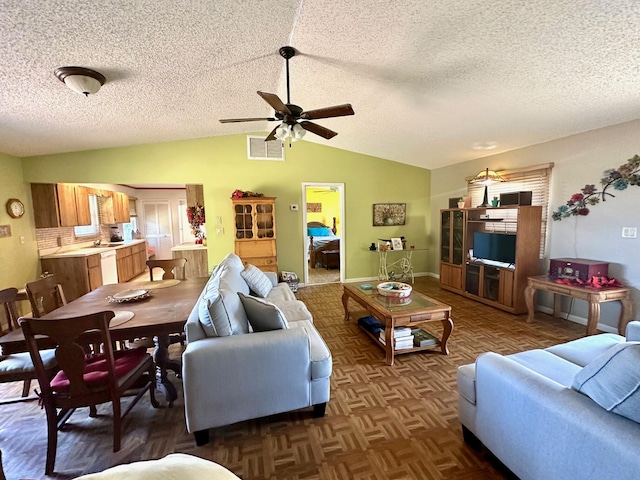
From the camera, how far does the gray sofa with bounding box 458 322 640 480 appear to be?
3.47 feet

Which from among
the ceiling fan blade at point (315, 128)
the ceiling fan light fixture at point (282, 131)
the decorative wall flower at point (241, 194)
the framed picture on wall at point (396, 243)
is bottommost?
the framed picture on wall at point (396, 243)

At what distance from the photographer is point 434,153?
5.12 metres

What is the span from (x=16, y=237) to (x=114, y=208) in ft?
8.14

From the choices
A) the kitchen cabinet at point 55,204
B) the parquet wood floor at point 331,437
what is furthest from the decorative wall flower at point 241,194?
the parquet wood floor at point 331,437

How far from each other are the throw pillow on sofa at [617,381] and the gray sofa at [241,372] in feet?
4.58

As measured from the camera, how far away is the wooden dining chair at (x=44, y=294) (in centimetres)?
230

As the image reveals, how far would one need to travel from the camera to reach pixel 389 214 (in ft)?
19.9

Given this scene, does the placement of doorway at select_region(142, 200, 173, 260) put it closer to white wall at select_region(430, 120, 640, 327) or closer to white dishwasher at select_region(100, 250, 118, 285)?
white dishwasher at select_region(100, 250, 118, 285)

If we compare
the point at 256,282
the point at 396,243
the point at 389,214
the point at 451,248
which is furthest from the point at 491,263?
the point at 256,282

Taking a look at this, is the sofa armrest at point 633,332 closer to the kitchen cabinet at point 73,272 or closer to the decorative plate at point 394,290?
the decorative plate at point 394,290

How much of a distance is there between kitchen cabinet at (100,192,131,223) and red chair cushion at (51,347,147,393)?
17.5 ft

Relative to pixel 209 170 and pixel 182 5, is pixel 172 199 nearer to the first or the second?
pixel 209 170

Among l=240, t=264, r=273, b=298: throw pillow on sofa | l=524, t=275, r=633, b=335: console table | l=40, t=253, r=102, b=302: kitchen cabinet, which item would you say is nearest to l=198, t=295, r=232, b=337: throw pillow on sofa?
l=240, t=264, r=273, b=298: throw pillow on sofa

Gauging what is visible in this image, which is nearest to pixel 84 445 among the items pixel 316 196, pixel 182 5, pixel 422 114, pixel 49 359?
pixel 49 359
